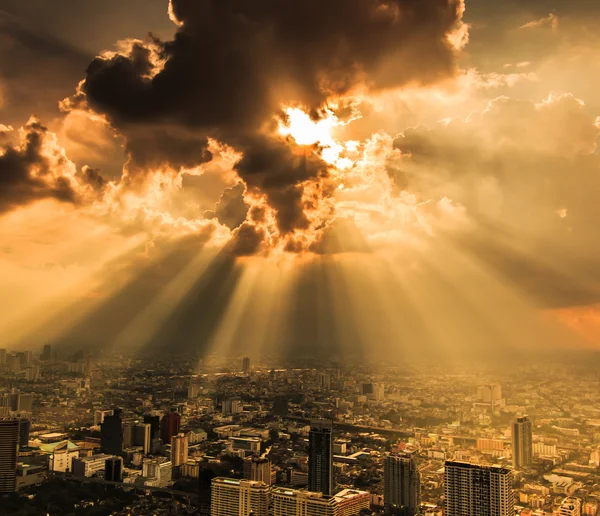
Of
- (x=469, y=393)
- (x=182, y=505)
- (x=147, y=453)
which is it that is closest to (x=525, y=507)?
(x=182, y=505)

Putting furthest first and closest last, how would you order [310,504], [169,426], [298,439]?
[169,426], [298,439], [310,504]

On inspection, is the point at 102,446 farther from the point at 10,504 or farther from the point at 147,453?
the point at 10,504

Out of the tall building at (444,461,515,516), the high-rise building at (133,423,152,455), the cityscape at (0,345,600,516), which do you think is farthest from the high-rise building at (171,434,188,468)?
the tall building at (444,461,515,516)

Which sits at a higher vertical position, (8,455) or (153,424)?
(153,424)

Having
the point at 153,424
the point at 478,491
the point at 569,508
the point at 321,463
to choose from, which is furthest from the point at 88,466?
the point at 569,508

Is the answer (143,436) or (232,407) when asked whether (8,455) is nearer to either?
(143,436)

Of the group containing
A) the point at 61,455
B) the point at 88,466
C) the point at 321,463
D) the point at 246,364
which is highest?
the point at 246,364
